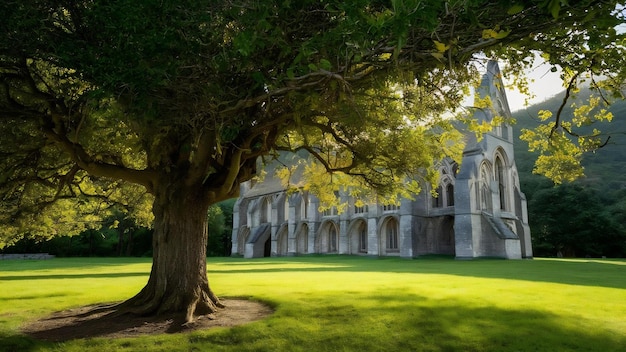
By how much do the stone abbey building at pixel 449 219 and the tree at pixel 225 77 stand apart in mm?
22339

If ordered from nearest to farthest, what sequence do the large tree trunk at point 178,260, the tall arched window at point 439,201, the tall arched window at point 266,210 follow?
1. the large tree trunk at point 178,260
2. the tall arched window at point 439,201
3. the tall arched window at point 266,210

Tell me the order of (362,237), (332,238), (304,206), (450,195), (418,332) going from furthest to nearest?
(304,206) < (332,238) < (362,237) < (450,195) < (418,332)

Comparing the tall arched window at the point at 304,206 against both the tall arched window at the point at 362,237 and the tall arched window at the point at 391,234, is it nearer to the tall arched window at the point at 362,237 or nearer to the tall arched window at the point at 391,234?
the tall arched window at the point at 362,237

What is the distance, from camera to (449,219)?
143 feet

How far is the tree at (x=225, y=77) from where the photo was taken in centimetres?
525

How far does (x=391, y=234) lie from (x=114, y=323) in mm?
39259

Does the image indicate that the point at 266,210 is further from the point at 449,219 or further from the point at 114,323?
the point at 114,323

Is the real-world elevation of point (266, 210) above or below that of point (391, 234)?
above

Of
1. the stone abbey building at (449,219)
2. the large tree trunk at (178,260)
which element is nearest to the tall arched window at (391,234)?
the stone abbey building at (449,219)

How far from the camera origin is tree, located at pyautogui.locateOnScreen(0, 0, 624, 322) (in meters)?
5.25

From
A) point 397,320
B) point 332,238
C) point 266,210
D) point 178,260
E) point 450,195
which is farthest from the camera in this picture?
point 266,210

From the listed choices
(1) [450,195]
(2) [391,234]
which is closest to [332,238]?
(2) [391,234]

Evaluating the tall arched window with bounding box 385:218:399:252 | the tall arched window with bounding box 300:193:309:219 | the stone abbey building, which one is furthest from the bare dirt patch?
the tall arched window with bounding box 300:193:309:219

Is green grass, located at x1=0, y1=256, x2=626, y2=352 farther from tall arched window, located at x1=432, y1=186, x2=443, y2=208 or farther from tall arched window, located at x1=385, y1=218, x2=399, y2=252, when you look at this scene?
tall arched window, located at x1=385, y1=218, x2=399, y2=252
